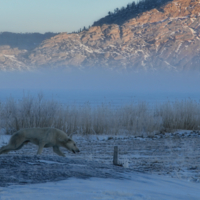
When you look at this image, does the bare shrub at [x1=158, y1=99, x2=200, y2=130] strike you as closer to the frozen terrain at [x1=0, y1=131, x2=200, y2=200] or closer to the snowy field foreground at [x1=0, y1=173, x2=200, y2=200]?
the frozen terrain at [x1=0, y1=131, x2=200, y2=200]

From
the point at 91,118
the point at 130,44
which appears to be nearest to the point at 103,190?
the point at 91,118

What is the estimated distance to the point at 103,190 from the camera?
10.3 feet

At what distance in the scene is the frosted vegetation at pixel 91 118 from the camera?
38.0ft

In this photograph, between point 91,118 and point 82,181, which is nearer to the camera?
point 82,181

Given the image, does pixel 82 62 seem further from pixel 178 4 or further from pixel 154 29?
pixel 178 4

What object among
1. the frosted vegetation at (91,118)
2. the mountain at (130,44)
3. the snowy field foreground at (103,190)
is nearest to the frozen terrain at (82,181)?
the snowy field foreground at (103,190)

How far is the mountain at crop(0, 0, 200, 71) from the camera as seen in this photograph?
13200 cm

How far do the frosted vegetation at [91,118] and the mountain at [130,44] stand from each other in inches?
4680

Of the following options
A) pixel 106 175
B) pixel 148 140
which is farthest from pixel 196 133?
pixel 106 175

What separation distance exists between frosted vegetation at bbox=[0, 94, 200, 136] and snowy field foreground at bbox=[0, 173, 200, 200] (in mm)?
7671

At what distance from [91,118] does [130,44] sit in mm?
125478

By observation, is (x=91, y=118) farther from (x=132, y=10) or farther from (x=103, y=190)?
(x=132, y=10)

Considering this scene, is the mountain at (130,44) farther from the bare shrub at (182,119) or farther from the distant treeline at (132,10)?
the bare shrub at (182,119)

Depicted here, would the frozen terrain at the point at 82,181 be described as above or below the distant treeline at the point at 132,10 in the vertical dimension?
below
